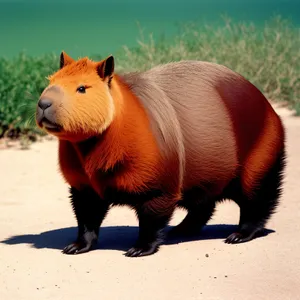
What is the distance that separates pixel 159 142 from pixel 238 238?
47.1 inches

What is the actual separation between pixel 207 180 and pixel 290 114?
703 centimetres

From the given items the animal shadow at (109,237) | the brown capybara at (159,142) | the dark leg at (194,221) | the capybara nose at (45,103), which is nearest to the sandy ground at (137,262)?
the animal shadow at (109,237)

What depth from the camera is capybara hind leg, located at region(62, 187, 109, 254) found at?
5.79 m

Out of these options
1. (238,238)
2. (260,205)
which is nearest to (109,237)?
(238,238)

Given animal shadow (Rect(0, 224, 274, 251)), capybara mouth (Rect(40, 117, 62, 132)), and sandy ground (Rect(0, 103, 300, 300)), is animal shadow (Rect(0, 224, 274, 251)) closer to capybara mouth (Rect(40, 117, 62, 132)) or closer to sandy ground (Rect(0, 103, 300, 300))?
sandy ground (Rect(0, 103, 300, 300))

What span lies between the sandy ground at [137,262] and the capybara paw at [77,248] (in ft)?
0.22

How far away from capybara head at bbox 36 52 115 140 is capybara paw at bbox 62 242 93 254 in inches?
40.8

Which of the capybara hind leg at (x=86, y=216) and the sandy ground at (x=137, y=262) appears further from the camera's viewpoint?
the capybara hind leg at (x=86, y=216)

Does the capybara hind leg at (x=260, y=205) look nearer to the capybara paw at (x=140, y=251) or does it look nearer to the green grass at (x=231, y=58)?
the capybara paw at (x=140, y=251)

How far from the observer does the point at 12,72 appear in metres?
11.7

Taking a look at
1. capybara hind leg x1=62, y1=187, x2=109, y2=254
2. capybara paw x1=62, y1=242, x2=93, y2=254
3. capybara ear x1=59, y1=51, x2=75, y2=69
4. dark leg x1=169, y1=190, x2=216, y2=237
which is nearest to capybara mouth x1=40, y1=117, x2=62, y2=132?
capybara ear x1=59, y1=51, x2=75, y2=69

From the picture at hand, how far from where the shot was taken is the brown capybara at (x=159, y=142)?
205 inches

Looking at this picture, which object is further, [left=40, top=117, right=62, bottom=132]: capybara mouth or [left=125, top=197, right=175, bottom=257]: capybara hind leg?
[left=125, top=197, right=175, bottom=257]: capybara hind leg

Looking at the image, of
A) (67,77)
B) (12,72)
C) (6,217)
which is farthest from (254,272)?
(12,72)
